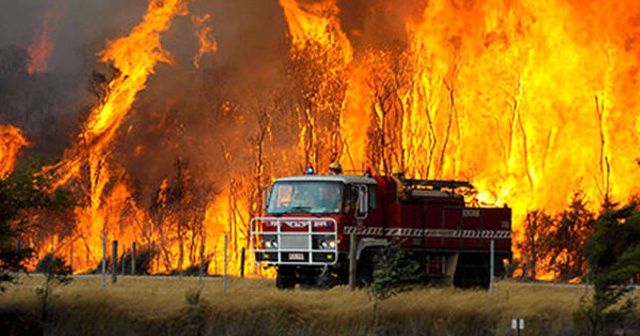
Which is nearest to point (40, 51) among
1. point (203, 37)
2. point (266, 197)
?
point (203, 37)

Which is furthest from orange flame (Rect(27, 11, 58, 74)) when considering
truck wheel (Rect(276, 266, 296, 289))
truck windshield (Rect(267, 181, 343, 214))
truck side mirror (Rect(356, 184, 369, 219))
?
truck side mirror (Rect(356, 184, 369, 219))

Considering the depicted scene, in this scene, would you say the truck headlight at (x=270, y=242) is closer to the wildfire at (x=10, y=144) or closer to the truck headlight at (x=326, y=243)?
the truck headlight at (x=326, y=243)

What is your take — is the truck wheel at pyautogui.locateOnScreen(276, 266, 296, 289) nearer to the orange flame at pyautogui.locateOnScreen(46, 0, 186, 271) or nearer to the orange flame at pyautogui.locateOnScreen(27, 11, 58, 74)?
the orange flame at pyautogui.locateOnScreen(46, 0, 186, 271)

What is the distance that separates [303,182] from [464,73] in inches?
1160

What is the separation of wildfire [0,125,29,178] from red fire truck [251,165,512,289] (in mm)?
28991

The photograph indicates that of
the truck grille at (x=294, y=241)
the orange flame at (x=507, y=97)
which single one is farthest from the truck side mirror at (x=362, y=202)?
the orange flame at (x=507, y=97)

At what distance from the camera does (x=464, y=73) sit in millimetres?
65250

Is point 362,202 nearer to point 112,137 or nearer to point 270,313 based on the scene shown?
point 270,313

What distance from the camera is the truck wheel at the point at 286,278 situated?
3697 centimetres

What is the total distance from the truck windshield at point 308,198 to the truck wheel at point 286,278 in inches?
62.1

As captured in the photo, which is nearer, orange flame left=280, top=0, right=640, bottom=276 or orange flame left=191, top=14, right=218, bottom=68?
orange flame left=280, top=0, right=640, bottom=276

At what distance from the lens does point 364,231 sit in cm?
3712

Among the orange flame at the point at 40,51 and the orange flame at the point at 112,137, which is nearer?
the orange flame at the point at 112,137

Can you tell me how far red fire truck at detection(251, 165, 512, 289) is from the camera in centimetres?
3619
